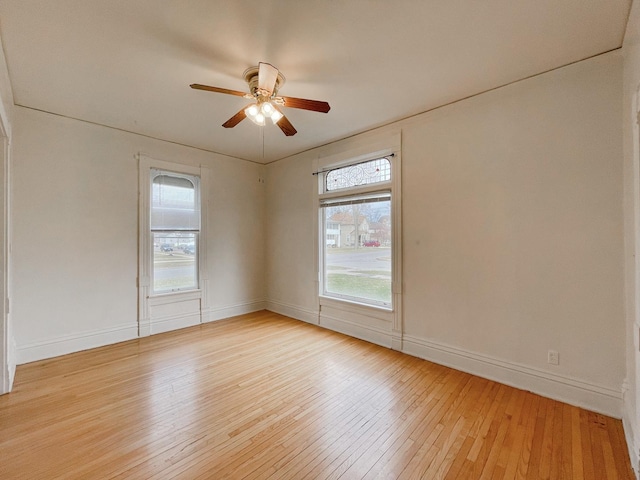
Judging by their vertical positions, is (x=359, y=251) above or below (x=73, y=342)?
above

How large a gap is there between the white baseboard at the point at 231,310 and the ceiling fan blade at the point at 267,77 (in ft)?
12.0

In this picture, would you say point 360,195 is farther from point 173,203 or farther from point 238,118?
point 173,203

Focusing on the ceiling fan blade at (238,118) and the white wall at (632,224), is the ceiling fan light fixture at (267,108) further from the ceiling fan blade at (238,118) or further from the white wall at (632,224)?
the white wall at (632,224)

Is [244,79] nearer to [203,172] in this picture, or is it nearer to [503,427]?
[203,172]

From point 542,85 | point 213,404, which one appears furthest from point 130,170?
point 542,85

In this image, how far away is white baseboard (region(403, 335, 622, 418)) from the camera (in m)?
2.21

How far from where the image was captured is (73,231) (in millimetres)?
3412

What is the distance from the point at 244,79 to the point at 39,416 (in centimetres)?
325

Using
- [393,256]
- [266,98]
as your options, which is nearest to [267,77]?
[266,98]

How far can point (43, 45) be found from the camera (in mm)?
2139

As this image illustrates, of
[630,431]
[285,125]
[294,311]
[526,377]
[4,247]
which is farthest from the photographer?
[294,311]

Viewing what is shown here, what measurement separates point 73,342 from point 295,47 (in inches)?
162

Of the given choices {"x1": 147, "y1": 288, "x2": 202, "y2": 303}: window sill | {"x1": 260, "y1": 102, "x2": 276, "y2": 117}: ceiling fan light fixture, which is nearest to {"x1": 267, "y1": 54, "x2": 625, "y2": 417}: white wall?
{"x1": 260, "y1": 102, "x2": 276, "y2": 117}: ceiling fan light fixture

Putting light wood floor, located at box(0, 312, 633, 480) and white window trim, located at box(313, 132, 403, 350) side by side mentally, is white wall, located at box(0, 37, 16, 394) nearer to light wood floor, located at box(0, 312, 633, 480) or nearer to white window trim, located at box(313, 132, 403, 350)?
light wood floor, located at box(0, 312, 633, 480)
